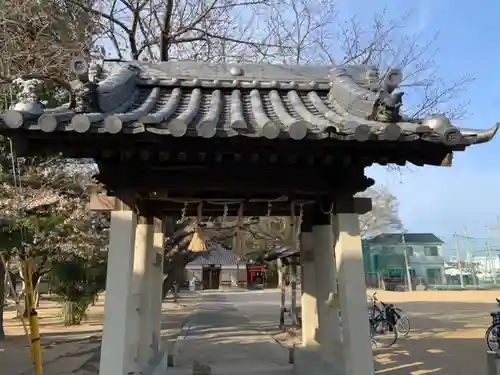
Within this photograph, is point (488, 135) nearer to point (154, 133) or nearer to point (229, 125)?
point (229, 125)

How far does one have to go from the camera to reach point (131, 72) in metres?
5.39

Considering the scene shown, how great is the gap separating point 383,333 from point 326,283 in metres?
9.41

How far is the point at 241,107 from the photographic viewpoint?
192 inches

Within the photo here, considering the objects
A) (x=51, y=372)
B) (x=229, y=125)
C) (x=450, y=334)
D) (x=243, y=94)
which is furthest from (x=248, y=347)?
(x=229, y=125)

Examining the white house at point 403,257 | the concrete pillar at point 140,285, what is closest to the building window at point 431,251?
the white house at point 403,257

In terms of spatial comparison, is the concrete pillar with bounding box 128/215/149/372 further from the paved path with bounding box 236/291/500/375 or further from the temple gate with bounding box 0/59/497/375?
the paved path with bounding box 236/291/500/375

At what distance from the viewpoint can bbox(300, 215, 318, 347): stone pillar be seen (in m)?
6.89

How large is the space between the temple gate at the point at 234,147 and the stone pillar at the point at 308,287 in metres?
0.29

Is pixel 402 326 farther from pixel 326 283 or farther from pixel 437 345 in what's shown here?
pixel 326 283

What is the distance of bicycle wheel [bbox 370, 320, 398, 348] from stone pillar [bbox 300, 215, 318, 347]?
6.85 metres

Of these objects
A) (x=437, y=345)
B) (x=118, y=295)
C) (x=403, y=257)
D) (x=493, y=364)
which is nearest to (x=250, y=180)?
(x=118, y=295)

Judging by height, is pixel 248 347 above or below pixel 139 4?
below

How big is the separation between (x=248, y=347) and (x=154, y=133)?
10.3m

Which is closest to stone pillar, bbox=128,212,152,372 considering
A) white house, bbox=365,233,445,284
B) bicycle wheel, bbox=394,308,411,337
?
bicycle wheel, bbox=394,308,411,337
